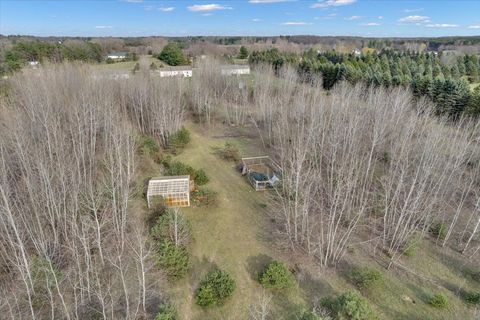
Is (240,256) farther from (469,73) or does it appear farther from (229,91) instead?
(469,73)

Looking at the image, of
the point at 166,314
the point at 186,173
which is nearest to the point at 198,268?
the point at 166,314

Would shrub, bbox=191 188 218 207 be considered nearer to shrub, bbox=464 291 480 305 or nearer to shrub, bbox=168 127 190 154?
shrub, bbox=168 127 190 154

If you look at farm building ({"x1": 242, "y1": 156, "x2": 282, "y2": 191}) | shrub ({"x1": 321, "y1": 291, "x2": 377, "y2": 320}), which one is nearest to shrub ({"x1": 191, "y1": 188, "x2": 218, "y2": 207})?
farm building ({"x1": 242, "y1": 156, "x2": 282, "y2": 191})

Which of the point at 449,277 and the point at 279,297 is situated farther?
the point at 449,277

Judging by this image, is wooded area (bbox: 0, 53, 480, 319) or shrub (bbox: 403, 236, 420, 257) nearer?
wooded area (bbox: 0, 53, 480, 319)

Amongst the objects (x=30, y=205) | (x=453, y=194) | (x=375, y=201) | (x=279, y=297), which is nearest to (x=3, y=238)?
(x=30, y=205)

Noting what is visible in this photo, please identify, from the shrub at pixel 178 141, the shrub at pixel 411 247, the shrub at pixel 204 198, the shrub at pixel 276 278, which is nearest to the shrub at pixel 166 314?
the shrub at pixel 276 278
